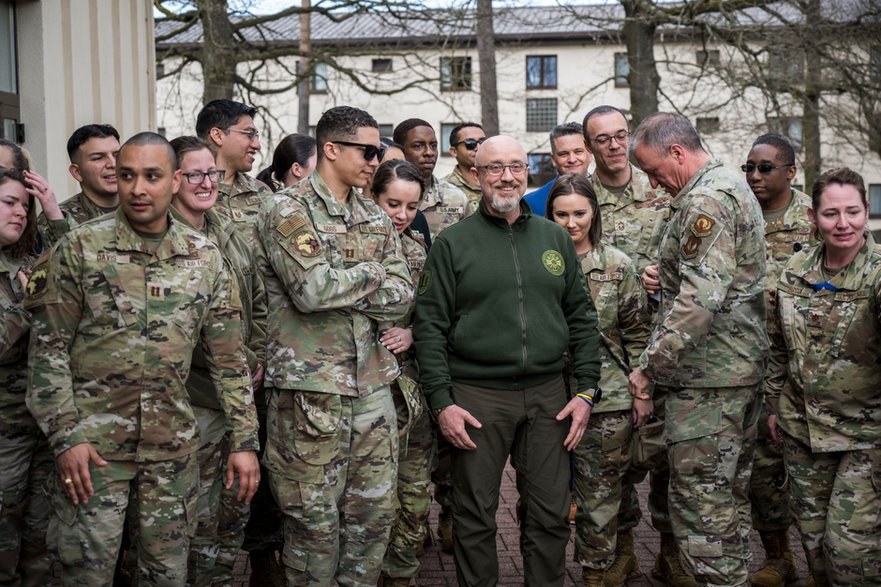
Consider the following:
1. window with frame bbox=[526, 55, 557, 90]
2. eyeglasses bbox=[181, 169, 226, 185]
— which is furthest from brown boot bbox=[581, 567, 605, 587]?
window with frame bbox=[526, 55, 557, 90]

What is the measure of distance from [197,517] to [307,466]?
0.50m

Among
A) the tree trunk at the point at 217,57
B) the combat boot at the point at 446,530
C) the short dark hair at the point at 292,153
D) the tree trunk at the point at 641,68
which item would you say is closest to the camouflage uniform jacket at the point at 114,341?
the short dark hair at the point at 292,153

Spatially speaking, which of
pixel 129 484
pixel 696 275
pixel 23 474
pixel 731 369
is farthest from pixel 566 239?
pixel 23 474

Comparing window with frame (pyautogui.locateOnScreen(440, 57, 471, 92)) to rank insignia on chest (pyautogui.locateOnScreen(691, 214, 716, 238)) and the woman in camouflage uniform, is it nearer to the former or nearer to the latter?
the woman in camouflage uniform

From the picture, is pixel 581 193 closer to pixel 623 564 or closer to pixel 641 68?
pixel 623 564

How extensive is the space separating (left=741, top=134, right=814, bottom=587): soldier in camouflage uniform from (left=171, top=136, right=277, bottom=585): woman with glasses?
2.71 metres

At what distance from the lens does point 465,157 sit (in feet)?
22.5

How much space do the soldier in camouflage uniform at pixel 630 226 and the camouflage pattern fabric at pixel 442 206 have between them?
2.84 feet

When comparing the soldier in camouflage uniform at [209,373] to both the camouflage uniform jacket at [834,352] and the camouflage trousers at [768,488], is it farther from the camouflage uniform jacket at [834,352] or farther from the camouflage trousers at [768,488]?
the camouflage trousers at [768,488]

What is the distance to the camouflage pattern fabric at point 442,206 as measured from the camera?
20.0 feet

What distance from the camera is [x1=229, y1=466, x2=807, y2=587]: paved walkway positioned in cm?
544

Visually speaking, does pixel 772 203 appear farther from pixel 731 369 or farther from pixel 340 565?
pixel 340 565

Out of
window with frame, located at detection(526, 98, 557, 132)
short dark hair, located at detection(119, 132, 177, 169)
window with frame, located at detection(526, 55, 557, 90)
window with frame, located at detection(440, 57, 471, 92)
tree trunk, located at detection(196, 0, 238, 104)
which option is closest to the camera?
short dark hair, located at detection(119, 132, 177, 169)

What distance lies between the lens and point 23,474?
4320 mm
